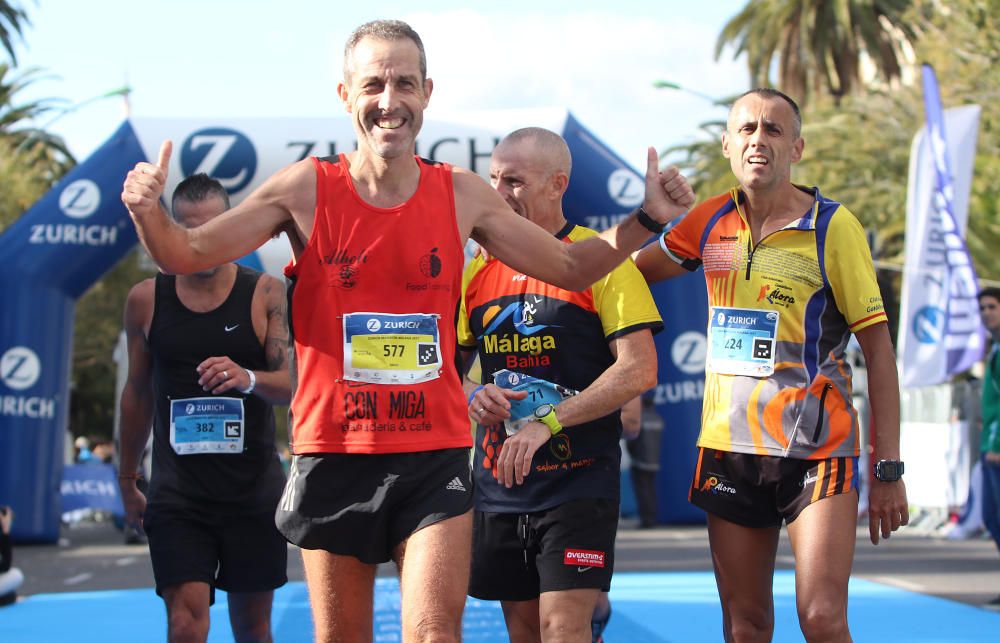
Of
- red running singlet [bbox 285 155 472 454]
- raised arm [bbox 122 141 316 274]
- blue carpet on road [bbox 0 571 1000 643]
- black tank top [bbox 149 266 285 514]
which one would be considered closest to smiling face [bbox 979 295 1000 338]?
blue carpet on road [bbox 0 571 1000 643]

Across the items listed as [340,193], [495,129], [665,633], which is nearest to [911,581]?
[665,633]

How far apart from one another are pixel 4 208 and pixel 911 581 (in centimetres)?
2388

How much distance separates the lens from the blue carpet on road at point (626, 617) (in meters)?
7.86

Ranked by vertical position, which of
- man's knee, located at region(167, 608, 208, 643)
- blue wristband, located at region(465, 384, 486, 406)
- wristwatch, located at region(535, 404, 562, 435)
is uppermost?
blue wristband, located at region(465, 384, 486, 406)

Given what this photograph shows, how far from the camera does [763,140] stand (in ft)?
15.6

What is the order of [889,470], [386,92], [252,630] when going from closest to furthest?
[386,92]
[889,470]
[252,630]

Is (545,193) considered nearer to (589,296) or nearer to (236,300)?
(589,296)

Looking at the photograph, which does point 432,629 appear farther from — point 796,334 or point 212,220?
point 796,334

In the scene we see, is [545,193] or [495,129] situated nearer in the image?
[545,193]

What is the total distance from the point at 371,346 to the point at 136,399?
219cm

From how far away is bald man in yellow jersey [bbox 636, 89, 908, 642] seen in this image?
459 centimetres

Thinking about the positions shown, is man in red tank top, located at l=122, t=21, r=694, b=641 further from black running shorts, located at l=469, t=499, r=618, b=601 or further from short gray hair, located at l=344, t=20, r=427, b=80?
black running shorts, located at l=469, t=499, r=618, b=601

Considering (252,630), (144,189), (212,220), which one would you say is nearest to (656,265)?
(212,220)

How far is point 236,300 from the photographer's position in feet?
17.7
